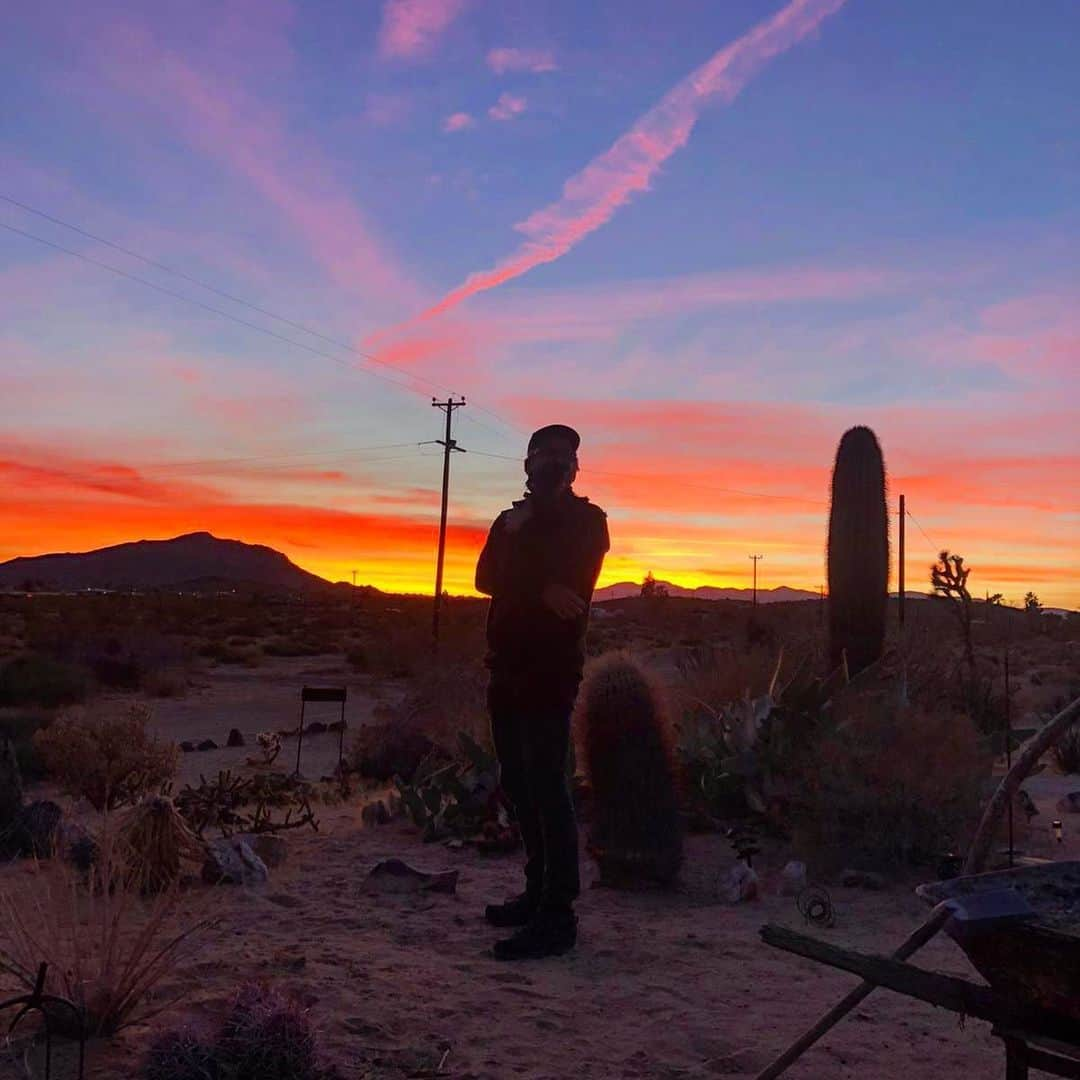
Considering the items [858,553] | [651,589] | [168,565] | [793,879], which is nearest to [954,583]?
[858,553]

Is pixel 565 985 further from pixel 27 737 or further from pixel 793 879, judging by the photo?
pixel 27 737

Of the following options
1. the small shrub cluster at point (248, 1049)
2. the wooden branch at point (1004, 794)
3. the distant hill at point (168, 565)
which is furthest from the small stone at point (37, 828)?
the distant hill at point (168, 565)

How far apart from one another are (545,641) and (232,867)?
2285mm

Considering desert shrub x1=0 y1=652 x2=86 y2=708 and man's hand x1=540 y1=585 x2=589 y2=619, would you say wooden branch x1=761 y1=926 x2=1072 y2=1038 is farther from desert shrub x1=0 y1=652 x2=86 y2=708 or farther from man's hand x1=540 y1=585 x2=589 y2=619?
desert shrub x1=0 y1=652 x2=86 y2=708

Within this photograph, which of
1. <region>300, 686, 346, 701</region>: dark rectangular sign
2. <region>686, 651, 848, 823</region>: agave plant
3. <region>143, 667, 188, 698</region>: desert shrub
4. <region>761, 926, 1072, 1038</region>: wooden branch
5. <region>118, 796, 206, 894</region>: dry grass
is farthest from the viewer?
<region>143, 667, 188, 698</region>: desert shrub

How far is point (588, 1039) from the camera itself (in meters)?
3.77

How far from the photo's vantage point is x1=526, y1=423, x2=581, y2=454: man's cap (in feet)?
15.4

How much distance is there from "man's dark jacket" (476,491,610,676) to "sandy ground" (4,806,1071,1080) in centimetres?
121

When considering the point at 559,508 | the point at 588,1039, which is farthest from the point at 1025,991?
the point at 559,508

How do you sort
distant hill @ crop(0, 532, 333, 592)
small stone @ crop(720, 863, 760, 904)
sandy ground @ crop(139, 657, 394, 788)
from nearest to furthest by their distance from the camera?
small stone @ crop(720, 863, 760, 904) < sandy ground @ crop(139, 657, 394, 788) < distant hill @ crop(0, 532, 333, 592)

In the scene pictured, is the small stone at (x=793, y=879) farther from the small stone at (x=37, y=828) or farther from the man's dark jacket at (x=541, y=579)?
the small stone at (x=37, y=828)

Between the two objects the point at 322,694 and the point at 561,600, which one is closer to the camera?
the point at 561,600

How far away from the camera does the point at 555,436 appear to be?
4.70 m

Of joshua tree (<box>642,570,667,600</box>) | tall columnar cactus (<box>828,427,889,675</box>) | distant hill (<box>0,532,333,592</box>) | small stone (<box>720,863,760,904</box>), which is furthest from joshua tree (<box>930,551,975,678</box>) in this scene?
distant hill (<box>0,532,333,592</box>)
